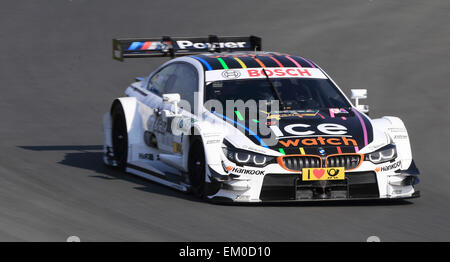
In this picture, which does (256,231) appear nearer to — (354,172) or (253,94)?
(354,172)

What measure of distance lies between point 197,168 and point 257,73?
1.49m

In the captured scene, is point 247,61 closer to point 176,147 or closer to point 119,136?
point 176,147

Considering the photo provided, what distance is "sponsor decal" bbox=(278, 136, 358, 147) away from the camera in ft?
32.5

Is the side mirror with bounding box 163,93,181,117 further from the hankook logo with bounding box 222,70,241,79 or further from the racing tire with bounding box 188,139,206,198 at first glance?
the racing tire with bounding box 188,139,206,198

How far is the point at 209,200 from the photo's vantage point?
1007cm

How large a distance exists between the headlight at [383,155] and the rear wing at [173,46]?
384 centimetres

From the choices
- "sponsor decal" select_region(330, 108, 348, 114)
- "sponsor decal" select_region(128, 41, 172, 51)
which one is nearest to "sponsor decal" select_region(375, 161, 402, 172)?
"sponsor decal" select_region(330, 108, 348, 114)

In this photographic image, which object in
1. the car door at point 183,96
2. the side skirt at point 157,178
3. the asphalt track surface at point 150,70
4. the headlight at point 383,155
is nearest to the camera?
the asphalt track surface at point 150,70

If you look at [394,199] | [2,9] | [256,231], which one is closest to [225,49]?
[394,199]

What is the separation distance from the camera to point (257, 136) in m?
9.99

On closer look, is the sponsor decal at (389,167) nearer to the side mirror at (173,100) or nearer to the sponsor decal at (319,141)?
the sponsor decal at (319,141)

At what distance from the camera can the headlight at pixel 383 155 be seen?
32.9 ft

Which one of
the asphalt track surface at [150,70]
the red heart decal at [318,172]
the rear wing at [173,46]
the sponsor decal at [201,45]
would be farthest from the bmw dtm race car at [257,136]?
the sponsor decal at [201,45]

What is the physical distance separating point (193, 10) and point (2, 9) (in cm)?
538
